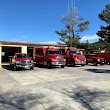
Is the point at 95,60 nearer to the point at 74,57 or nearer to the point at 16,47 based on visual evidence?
the point at 74,57

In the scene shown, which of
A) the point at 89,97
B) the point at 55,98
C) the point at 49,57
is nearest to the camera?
the point at 55,98

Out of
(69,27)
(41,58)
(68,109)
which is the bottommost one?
(68,109)

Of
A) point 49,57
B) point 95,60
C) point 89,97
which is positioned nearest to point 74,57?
point 49,57

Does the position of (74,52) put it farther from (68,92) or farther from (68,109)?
(68,109)

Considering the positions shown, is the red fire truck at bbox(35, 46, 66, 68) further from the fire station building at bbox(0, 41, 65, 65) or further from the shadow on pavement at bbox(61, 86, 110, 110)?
the shadow on pavement at bbox(61, 86, 110, 110)

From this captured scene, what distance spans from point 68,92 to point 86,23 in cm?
4583

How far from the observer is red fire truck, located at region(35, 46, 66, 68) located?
26.3 m

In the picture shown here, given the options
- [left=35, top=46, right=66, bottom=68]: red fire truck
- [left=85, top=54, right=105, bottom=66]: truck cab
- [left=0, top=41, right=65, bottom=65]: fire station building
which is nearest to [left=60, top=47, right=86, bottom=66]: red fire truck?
[left=35, top=46, right=66, bottom=68]: red fire truck

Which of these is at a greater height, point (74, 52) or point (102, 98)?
point (74, 52)

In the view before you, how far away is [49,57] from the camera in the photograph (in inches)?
1053

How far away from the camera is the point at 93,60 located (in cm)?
3344

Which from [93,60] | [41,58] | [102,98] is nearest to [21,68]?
[41,58]

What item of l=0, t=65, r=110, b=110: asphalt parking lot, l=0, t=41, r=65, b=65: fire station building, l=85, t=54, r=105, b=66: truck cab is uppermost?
l=0, t=41, r=65, b=65: fire station building

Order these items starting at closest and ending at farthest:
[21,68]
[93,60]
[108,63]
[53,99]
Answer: [53,99] → [21,68] → [93,60] → [108,63]
